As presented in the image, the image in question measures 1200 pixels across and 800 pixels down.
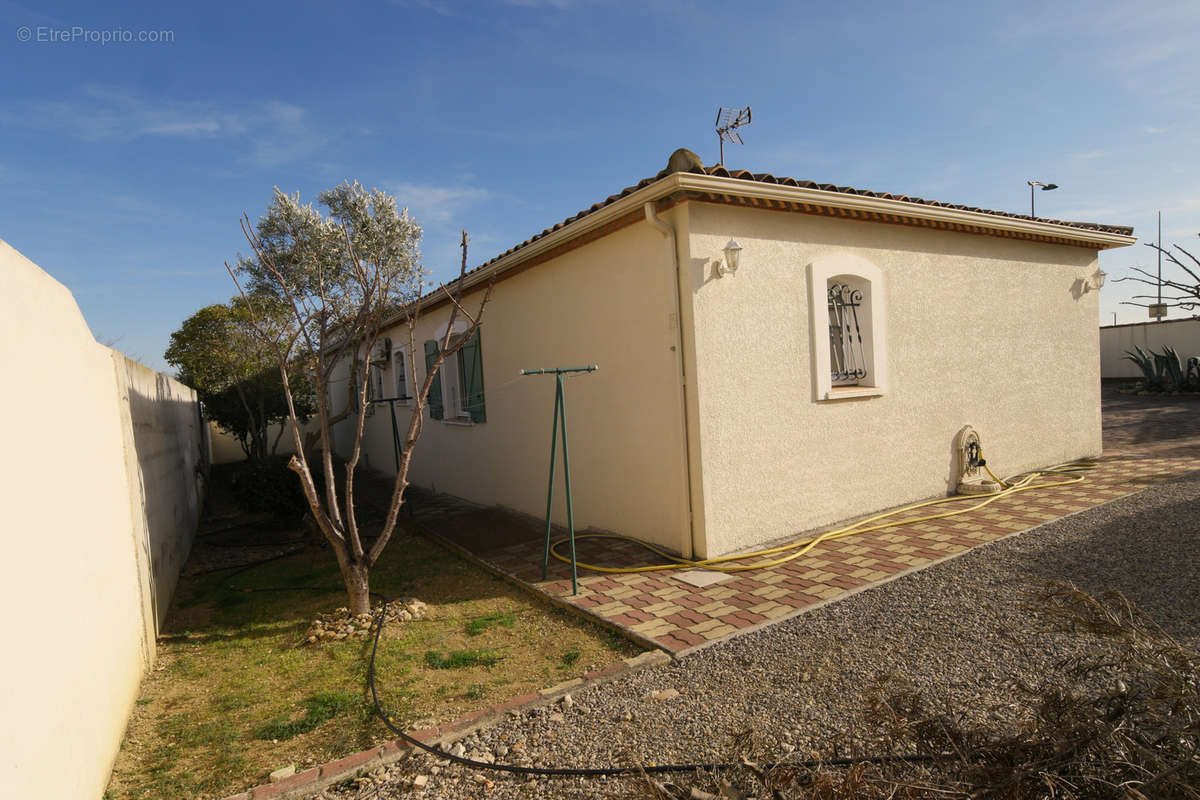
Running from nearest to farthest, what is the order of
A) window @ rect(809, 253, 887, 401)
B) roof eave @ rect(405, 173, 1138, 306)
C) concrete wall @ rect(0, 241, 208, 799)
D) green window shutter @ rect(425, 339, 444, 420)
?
concrete wall @ rect(0, 241, 208, 799) → roof eave @ rect(405, 173, 1138, 306) → window @ rect(809, 253, 887, 401) → green window shutter @ rect(425, 339, 444, 420)

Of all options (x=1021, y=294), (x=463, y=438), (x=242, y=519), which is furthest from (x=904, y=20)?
(x=242, y=519)

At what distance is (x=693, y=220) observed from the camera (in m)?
5.48

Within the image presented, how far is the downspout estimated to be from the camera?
5.52 metres

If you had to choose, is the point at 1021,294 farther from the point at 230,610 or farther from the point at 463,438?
the point at 230,610

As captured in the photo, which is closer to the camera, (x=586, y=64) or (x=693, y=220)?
(x=693, y=220)

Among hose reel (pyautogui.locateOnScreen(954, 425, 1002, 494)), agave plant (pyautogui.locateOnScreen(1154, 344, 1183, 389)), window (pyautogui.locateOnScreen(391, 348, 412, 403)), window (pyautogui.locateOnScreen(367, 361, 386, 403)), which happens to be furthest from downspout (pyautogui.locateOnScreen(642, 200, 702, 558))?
agave plant (pyautogui.locateOnScreen(1154, 344, 1183, 389))

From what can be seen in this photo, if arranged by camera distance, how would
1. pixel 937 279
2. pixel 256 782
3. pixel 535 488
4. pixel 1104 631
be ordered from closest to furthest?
pixel 1104 631
pixel 256 782
pixel 937 279
pixel 535 488

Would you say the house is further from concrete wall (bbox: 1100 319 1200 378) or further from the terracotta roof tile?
concrete wall (bbox: 1100 319 1200 378)

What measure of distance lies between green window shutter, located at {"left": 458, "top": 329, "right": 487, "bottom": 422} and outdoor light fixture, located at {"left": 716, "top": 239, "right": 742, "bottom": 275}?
453 centimetres

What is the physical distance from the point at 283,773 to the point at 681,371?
4040mm

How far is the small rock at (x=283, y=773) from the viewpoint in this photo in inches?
111

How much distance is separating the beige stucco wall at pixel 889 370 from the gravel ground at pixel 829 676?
1.54m

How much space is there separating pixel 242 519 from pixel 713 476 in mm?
7683

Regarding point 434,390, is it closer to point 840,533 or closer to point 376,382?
point 376,382
